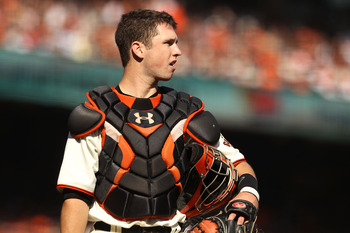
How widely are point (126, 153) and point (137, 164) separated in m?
0.07

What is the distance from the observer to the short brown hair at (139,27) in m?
2.92

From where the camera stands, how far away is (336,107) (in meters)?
10.2

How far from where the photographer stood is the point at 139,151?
9.30ft

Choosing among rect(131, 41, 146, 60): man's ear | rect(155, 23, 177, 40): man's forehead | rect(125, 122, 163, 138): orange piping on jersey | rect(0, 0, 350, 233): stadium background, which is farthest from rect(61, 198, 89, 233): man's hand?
rect(0, 0, 350, 233): stadium background

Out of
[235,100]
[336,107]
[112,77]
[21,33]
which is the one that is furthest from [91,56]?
[336,107]

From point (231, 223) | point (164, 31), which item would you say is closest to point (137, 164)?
point (231, 223)

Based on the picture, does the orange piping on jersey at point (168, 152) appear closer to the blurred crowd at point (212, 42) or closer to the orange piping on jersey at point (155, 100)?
the orange piping on jersey at point (155, 100)

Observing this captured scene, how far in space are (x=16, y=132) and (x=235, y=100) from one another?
13.8 feet

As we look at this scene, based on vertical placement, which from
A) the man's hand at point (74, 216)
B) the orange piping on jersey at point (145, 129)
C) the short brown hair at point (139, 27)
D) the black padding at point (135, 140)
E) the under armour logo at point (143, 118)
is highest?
the short brown hair at point (139, 27)

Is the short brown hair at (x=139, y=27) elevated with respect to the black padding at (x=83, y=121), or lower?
elevated

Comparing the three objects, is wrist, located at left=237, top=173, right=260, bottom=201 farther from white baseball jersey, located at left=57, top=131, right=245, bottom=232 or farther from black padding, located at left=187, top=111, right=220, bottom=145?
white baseball jersey, located at left=57, top=131, right=245, bottom=232

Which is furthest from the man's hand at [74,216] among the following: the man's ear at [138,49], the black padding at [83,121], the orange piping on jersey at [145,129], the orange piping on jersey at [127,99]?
the man's ear at [138,49]

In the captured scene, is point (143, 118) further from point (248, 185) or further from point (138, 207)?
point (248, 185)

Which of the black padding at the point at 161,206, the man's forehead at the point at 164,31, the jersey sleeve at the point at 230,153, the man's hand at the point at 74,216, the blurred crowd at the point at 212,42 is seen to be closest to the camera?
the man's hand at the point at 74,216
